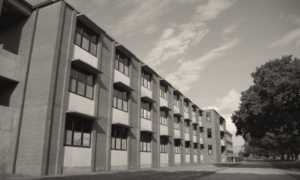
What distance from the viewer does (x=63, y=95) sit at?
15.9 meters

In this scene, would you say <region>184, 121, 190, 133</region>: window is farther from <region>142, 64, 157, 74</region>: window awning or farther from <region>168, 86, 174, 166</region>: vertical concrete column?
<region>142, 64, 157, 74</region>: window awning

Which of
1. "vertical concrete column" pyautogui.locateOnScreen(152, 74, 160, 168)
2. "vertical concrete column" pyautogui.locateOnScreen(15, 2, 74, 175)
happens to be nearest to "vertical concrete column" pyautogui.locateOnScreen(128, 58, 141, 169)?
"vertical concrete column" pyautogui.locateOnScreen(152, 74, 160, 168)

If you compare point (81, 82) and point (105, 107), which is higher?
point (81, 82)

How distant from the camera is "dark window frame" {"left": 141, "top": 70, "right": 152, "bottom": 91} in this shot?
28.6 metres

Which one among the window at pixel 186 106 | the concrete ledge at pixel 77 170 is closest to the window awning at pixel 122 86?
the concrete ledge at pixel 77 170

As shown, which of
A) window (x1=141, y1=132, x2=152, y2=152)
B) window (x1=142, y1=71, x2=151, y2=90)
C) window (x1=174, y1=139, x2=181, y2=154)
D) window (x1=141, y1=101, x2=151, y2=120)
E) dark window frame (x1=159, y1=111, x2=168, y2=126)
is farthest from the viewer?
window (x1=174, y1=139, x2=181, y2=154)

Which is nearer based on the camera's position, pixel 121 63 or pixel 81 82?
pixel 81 82

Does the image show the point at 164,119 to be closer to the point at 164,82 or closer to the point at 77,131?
the point at 164,82

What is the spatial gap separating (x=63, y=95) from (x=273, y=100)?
2096cm

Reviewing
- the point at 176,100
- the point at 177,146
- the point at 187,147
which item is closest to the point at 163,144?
the point at 177,146

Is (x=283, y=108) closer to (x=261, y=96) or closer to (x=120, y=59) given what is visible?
(x=261, y=96)

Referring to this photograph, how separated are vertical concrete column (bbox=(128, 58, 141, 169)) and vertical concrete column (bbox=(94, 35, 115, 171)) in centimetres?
399

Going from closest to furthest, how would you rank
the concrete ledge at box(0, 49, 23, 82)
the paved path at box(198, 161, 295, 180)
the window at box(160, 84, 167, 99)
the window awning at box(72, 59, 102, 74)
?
the concrete ledge at box(0, 49, 23, 82), the paved path at box(198, 161, 295, 180), the window awning at box(72, 59, 102, 74), the window at box(160, 84, 167, 99)

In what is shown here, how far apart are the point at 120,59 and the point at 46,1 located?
9.04m
